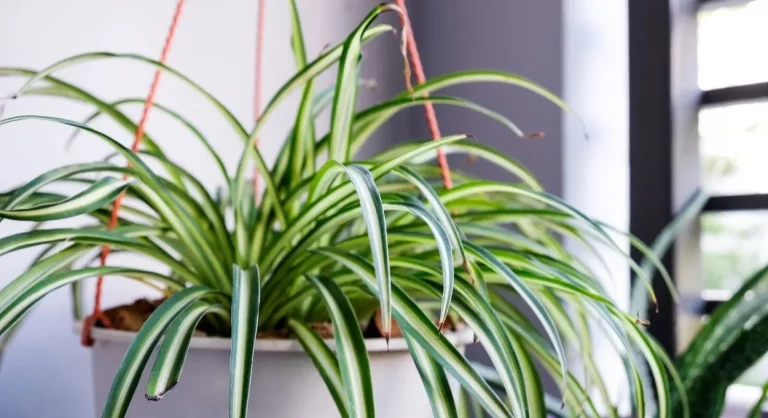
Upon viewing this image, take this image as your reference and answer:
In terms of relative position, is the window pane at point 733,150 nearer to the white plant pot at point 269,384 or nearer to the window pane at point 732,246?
the window pane at point 732,246

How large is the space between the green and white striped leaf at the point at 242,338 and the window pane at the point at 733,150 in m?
0.88

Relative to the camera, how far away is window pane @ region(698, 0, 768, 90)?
3.48 ft

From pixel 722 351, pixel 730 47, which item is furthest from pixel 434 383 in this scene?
pixel 730 47

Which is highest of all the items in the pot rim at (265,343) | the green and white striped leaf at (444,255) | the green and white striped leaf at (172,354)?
the green and white striped leaf at (444,255)

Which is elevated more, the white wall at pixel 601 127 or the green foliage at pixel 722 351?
the white wall at pixel 601 127

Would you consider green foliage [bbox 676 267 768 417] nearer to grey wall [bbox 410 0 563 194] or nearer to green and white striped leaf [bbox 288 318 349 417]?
grey wall [bbox 410 0 563 194]

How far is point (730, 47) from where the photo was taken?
1.08m

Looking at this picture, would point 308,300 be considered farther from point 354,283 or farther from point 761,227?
point 761,227

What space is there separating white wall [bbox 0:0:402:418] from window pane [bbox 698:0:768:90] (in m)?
0.66

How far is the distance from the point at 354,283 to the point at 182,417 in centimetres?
15

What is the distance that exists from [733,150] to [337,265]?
2.60 feet

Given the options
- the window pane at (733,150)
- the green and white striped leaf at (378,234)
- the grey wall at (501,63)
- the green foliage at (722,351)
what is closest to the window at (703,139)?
the window pane at (733,150)

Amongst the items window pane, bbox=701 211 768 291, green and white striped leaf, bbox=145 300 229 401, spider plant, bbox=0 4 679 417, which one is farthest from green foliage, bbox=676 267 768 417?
green and white striped leaf, bbox=145 300 229 401

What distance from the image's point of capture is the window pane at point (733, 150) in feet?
3.46
